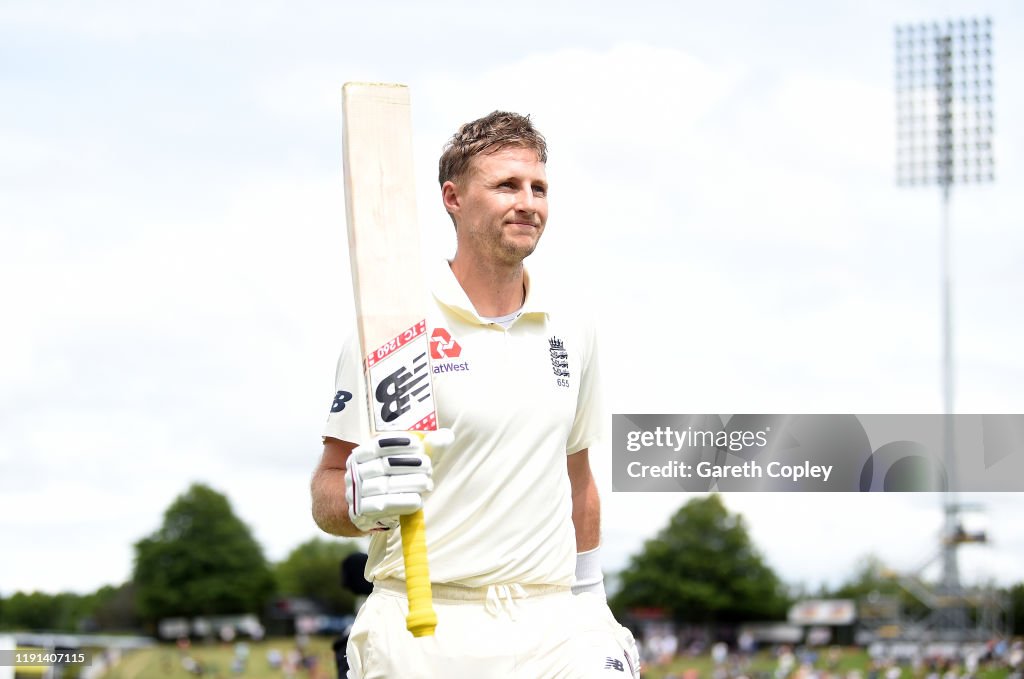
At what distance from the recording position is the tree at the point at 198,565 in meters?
78.5

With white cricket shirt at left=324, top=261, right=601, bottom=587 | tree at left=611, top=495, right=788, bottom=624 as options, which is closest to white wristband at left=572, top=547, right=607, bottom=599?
white cricket shirt at left=324, top=261, right=601, bottom=587

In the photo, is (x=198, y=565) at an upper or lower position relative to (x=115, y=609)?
upper

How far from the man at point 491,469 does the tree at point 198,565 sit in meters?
76.5

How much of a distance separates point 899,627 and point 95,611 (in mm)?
41142

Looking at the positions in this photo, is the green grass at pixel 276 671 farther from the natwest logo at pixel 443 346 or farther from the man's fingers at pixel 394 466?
the man's fingers at pixel 394 466

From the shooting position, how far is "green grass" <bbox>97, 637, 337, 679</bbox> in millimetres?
→ 35750

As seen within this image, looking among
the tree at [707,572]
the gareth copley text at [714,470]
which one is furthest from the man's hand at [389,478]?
the tree at [707,572]

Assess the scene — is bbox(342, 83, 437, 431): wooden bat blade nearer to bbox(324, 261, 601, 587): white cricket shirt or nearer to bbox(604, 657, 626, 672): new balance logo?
bbox(324, 261, 601, 587): white cricket shirt

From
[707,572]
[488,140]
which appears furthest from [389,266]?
[707,572]

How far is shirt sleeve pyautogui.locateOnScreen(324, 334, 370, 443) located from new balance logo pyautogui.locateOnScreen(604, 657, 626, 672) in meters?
1.05

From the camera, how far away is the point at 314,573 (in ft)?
272

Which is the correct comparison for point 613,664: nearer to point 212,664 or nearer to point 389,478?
point 389,478

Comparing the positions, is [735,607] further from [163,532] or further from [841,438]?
[841,438]

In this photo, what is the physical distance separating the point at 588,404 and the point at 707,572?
71419 mm
